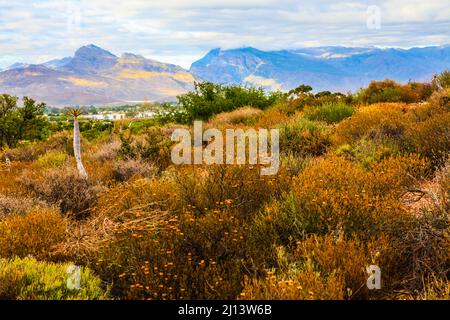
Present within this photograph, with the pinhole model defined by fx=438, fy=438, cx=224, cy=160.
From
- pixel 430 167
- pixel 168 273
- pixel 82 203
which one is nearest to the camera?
pixel 168 273

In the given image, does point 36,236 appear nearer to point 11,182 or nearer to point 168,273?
point 168,273

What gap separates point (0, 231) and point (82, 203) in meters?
2.30

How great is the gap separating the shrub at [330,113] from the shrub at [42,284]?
10.1 metres

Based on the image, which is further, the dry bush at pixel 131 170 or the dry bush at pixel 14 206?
the dry bush at pixel 131 170

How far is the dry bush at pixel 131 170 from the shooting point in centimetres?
963

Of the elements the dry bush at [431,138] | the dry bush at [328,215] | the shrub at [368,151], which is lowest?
the dry bush at [328,215]

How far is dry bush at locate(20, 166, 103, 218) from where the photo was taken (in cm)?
792

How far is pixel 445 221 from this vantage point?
4609 millimetres

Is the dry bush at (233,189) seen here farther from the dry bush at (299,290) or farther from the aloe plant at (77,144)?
the aloe plant at (77,144)

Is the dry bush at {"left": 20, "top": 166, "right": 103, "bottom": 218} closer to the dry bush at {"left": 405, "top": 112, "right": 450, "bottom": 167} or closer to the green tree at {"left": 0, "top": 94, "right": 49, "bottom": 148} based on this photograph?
the dry bush at {"left": 405, "top": 112, "right": 450, "bottom": 167}

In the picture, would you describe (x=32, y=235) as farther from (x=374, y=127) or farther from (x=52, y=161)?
(x=374, y=127)

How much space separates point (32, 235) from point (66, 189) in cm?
290

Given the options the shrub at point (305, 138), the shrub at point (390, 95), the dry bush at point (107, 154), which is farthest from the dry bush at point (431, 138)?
the shrub at point (390, 95)
